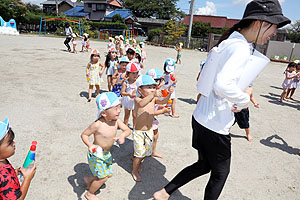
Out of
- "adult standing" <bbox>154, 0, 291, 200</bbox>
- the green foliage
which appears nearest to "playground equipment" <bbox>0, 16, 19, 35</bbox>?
the green foliage

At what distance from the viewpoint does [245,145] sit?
13.7 feet

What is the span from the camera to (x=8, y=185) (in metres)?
1.53

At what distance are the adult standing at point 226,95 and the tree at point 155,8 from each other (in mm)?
57635

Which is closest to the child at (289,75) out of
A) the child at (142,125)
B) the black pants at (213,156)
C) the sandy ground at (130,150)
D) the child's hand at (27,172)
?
the sandy ground at (130,150)

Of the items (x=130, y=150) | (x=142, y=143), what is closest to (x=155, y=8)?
(x=130, y=150)

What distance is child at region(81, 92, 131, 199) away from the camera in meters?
2.30

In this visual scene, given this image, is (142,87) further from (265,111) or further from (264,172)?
(265,111)

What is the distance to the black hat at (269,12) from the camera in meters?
1.59

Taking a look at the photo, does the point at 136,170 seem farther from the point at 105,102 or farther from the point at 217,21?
the point at 217,21

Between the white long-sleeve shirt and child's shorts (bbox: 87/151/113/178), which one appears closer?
the white long-sleeve shirt

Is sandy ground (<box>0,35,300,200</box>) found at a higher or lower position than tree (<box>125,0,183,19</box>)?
lower

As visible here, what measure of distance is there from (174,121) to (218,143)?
315 centimetres

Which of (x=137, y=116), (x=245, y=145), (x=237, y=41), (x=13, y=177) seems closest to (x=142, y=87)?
(x=137, y=116)

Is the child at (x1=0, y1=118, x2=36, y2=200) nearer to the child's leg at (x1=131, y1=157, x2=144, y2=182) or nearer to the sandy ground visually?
the sandy ground
